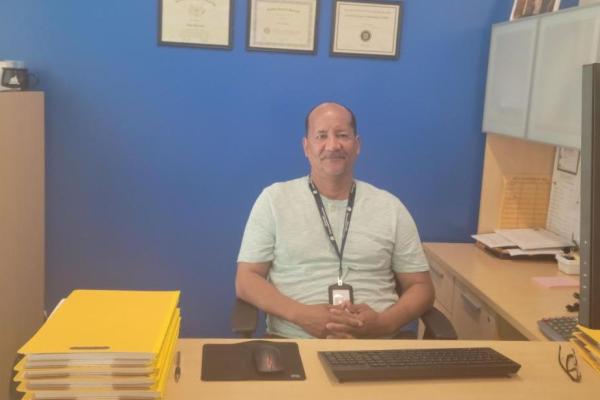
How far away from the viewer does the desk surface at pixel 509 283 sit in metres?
2.18

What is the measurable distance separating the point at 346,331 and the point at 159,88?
4.99 feet

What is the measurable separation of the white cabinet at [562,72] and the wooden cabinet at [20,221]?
2.13m

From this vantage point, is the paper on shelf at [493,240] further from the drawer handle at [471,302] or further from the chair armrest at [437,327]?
the chair armrest at [437,327]

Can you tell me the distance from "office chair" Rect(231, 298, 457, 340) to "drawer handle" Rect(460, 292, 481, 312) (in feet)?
1.11

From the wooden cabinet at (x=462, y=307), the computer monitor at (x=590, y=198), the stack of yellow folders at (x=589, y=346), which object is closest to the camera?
the computer monitor at (x=590, y=198)

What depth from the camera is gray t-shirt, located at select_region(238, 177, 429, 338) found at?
2369mm

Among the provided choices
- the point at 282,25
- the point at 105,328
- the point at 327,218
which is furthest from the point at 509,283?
the point at 105,328

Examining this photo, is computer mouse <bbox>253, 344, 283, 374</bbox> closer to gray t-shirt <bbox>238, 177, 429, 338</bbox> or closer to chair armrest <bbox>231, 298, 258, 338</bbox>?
chair armrest <bbox>231, 298, 258, 338</bbox>

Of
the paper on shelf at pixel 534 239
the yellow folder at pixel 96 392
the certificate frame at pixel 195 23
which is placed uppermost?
the certificate frame at pixel 195 23

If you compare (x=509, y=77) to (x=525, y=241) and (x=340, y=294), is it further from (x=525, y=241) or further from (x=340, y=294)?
(x=340, y=294)

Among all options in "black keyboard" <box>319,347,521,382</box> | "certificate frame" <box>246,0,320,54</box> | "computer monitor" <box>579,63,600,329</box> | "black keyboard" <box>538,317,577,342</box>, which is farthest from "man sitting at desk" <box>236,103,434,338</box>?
"computer monitor" <box>579,63,600,329</box>

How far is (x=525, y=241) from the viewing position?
2.90 meters

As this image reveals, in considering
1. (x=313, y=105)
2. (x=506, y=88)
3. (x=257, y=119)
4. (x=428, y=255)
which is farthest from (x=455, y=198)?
(x=257, y=119)

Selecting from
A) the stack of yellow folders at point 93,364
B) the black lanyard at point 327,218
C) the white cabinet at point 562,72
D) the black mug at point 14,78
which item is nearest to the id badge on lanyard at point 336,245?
the black lanyard at point 327,218
